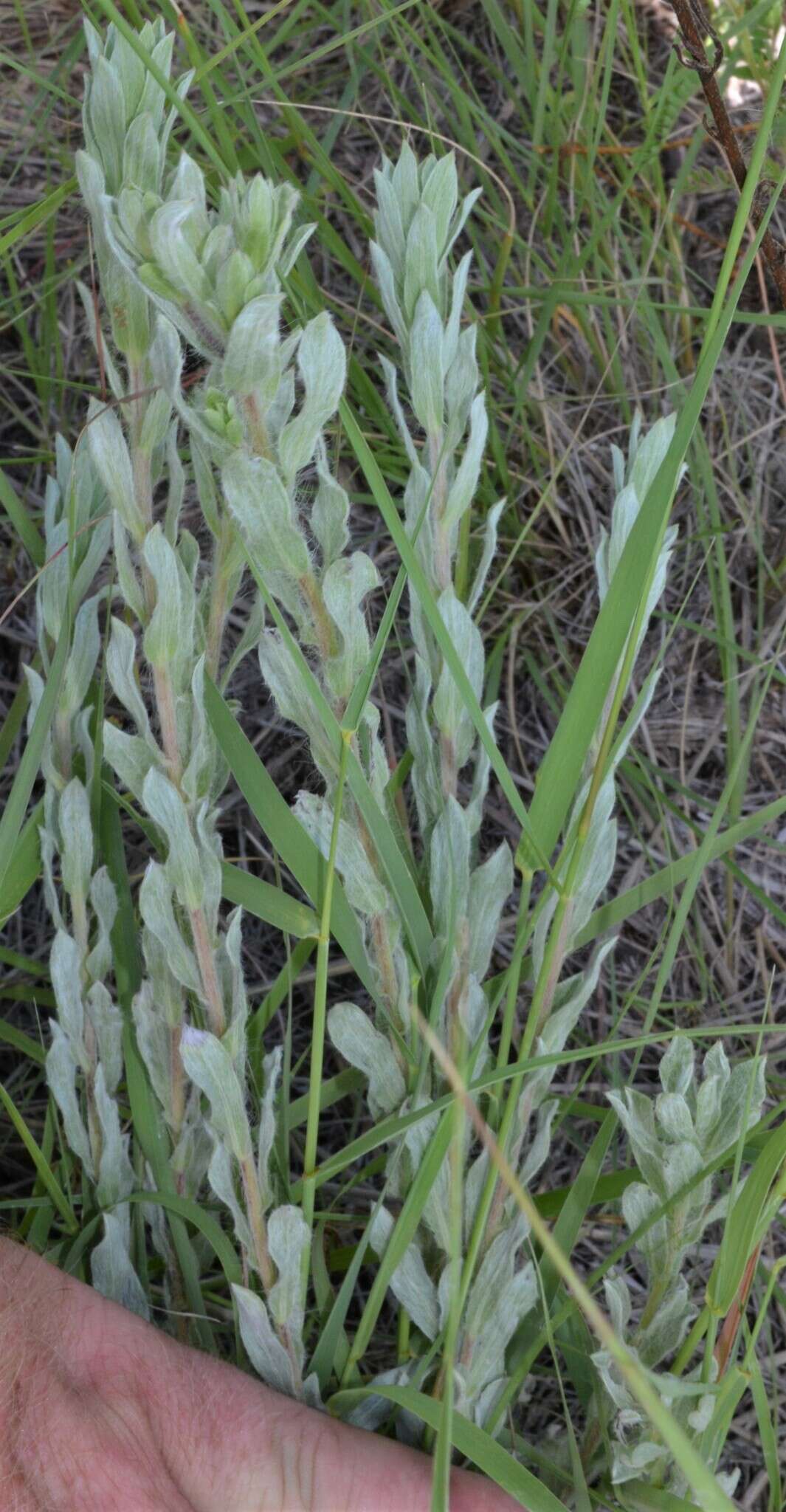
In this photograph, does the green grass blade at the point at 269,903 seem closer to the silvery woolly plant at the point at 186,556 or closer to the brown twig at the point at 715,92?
the silvery woolly plant at the point at 186,556

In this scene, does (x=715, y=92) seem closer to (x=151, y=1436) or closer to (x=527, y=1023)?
(x=527, y=1023)

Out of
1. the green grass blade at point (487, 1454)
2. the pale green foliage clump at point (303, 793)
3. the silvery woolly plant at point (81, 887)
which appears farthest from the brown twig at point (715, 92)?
the green grass blade at point (487, 1454)

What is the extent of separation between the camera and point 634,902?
0.71m

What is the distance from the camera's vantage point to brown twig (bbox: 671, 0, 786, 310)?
686 mm

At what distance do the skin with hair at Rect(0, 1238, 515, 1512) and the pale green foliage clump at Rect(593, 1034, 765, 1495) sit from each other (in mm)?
112

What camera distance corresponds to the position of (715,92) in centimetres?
72

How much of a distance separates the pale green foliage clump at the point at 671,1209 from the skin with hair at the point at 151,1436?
4.4 inches

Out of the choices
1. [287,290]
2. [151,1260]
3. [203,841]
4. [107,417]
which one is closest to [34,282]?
[287,290]

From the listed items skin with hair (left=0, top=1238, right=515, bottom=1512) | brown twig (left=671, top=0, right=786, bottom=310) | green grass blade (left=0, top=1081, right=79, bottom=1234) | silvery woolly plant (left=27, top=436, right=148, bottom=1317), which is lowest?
skin with hair (left=0, top=1238, right=515, bottom=1512)

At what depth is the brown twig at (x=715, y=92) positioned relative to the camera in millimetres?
686

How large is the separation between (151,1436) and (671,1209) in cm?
34

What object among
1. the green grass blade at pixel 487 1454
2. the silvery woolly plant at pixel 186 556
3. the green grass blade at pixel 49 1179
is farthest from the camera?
the green grass blade at pixel 49 1179

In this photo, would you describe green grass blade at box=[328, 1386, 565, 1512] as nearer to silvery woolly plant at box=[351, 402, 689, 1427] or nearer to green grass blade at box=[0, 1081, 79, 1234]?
silvery woolly plant at box=[351, 402, 689, 1427]

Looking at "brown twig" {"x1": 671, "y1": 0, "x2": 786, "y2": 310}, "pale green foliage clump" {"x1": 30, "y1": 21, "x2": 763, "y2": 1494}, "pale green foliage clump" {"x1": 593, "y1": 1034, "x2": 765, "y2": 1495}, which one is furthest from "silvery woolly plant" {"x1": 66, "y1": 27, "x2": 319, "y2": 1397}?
"brown twig" {"x1": 671, "y1": 0, "x2": 786, "y2": 310}
